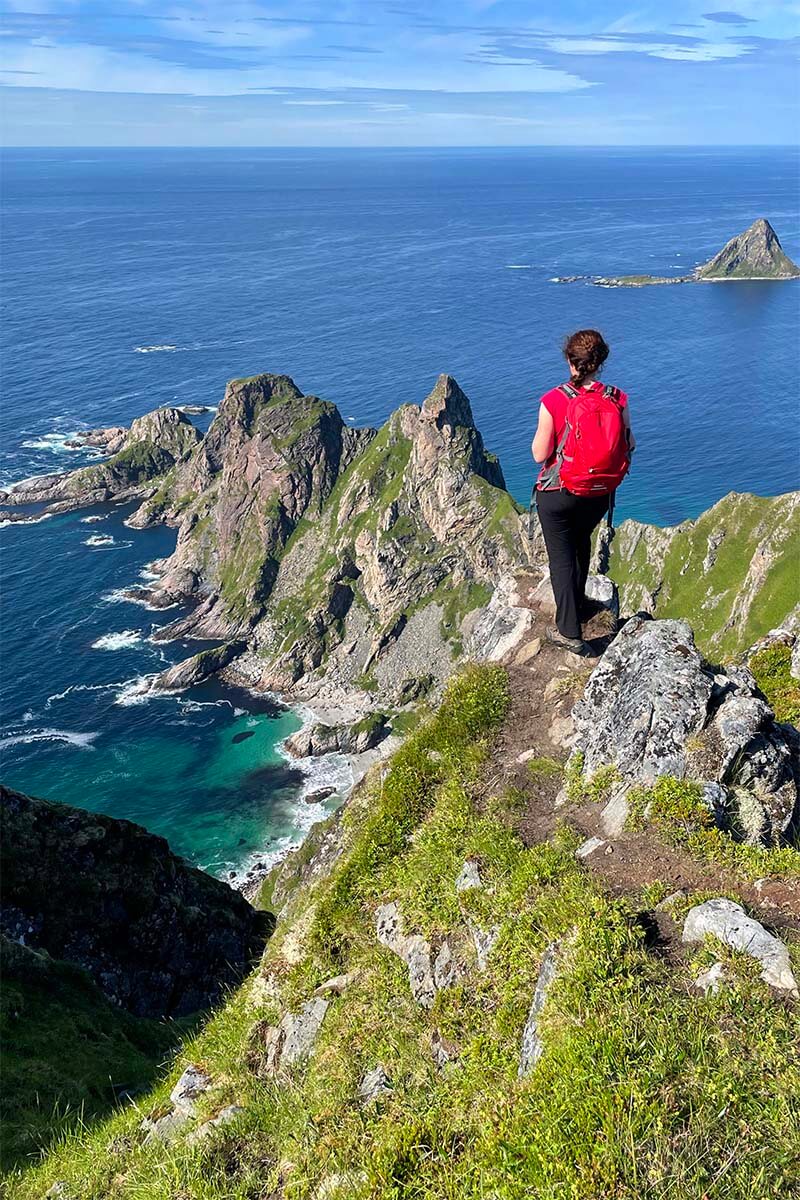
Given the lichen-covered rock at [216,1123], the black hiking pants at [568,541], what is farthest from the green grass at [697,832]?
the lichen-covered rock at [216,1123]

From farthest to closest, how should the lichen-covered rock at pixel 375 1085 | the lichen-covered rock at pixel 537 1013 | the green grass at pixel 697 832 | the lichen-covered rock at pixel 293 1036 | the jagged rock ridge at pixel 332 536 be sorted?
the jagged rock ridge at pixel 332 536 → the lichen-covered rock at pixel 293 1036 → the green grass at pixel 697 832 → the lichen-covered rock at pixel 375 1085 → the lichen-covered rock at pixel 537 1013

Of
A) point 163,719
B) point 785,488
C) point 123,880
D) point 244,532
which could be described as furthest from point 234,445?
point 123,880

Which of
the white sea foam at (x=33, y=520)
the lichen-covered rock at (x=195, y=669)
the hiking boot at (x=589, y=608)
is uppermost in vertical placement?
the hiking boot at (x=589, y=608)

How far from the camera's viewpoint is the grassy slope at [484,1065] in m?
6.56

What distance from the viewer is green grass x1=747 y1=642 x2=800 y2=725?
2032 cm

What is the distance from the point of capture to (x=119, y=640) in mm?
120625

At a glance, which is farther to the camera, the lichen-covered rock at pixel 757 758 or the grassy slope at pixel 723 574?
the grassy slope at pixel 723 574

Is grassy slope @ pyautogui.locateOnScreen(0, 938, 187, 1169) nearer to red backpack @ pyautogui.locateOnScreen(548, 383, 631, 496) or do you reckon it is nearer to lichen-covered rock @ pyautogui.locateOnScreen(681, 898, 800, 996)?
lichen-covered rock @ pyautogui.locateOnScreen(681, 898, 800, 996)

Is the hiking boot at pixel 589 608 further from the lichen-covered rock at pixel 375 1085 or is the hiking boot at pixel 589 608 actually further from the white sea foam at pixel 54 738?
the white sea foam at pixel 54 738

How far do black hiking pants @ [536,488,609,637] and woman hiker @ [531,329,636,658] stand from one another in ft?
0.06

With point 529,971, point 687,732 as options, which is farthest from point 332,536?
point 529,971

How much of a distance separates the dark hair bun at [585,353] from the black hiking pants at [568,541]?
6.69ft

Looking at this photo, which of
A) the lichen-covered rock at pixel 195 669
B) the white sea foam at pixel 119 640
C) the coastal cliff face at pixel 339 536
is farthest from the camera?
the coastal cliff face at pixel 339 536

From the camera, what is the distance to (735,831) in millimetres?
10688
